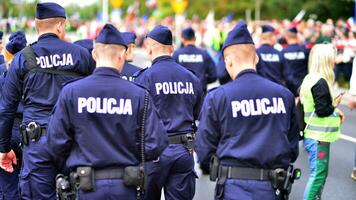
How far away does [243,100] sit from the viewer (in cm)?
482

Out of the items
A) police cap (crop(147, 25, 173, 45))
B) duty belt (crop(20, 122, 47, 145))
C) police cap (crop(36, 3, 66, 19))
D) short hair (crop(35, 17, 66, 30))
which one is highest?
police cap (crop(36, 3, 66, 19))

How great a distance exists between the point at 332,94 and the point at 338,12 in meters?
39.1

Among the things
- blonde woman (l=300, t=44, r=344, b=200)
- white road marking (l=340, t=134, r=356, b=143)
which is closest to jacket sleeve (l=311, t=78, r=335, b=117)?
blonde woman (l=300, t=44, r=344, b=200)

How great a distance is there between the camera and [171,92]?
259 inches

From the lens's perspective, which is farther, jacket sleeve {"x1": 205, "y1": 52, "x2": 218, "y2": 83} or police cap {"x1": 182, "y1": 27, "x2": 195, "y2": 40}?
jacket sleeve {"x1": 205, "y1": 52, "x2": 218, "y2": 83}

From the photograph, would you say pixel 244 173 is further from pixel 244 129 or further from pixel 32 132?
pixel 32 132

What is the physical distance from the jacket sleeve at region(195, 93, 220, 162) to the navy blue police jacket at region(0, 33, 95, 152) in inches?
→ 69.2

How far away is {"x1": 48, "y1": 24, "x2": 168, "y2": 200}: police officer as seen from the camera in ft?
16.0

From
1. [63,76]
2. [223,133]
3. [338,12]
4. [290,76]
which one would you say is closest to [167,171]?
[63,76]

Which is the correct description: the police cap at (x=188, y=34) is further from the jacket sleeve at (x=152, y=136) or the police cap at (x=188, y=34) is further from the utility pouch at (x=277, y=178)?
the utility pouch at (x=277, y=178)

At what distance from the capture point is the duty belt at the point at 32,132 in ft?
19.9

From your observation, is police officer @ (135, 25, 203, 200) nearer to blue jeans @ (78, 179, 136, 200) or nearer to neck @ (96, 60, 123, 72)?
blue jeans @ (78, 179, 136, 200)

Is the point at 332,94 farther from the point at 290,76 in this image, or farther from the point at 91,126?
the point at 290,76

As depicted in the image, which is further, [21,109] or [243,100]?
[21,109]
